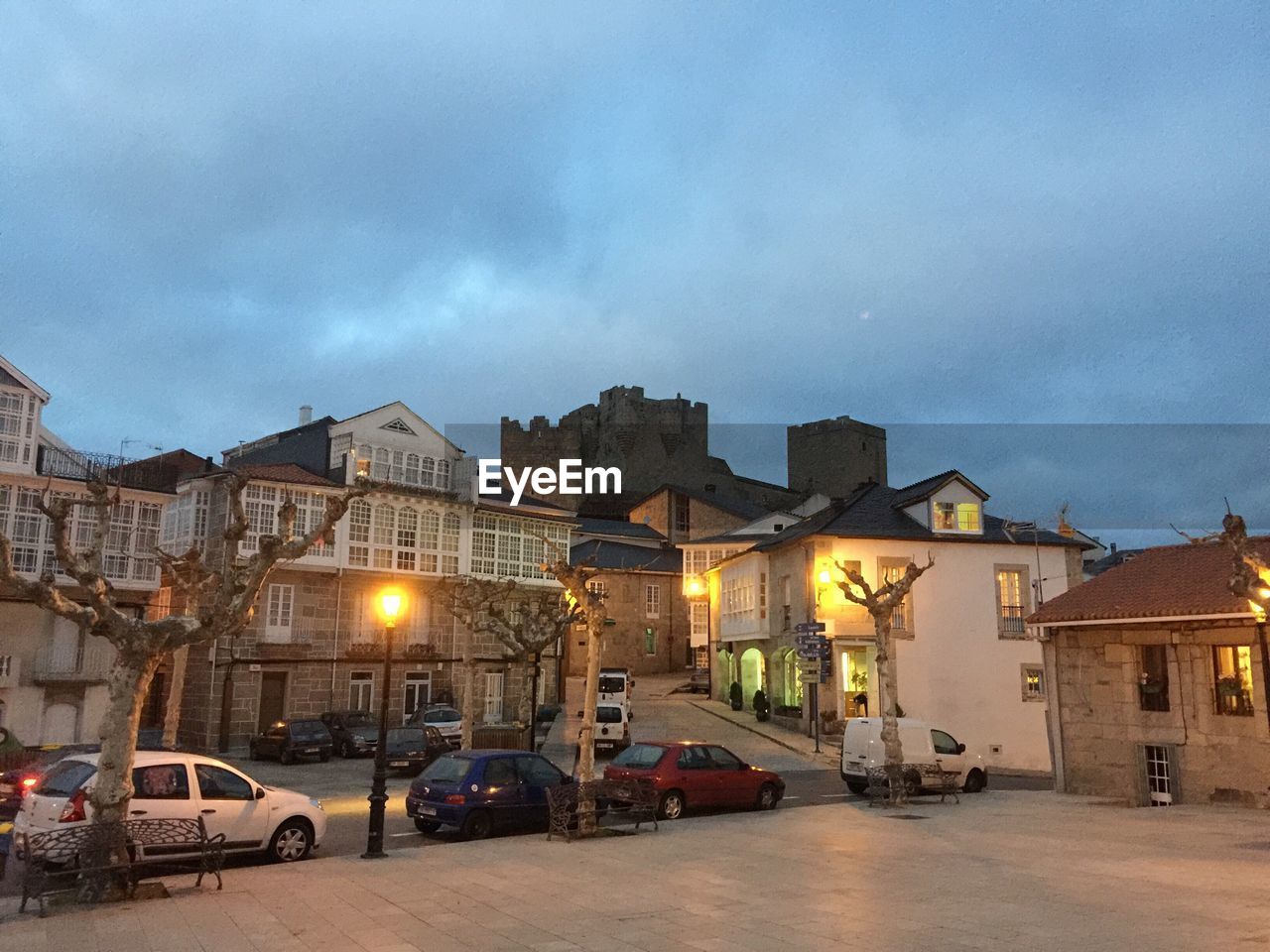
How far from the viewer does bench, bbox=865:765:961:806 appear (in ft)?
64.2

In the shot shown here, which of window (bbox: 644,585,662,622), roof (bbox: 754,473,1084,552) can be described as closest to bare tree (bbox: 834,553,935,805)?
roof (bbox: 754,473,1084,552)

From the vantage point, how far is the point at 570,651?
54.5 meters

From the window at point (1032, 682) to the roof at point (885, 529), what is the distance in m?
4.60

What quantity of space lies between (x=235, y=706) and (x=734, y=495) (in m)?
55.1

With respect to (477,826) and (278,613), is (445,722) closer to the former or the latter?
(278,613)

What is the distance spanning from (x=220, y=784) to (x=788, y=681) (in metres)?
26.7

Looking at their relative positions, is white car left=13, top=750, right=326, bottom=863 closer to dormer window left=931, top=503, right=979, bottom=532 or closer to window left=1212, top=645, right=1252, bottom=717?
window left=1212, top=645, right=1252, bottom=717

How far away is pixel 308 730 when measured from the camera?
1162 inches

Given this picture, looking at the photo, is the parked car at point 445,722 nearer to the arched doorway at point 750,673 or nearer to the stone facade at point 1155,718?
the arched doorway at point 750,673

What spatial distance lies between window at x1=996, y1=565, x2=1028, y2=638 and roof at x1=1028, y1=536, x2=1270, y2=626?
39.7ft

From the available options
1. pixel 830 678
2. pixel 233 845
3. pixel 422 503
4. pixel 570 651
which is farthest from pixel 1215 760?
pixel 570 651

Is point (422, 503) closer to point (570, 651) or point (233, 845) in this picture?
point (570, 651)

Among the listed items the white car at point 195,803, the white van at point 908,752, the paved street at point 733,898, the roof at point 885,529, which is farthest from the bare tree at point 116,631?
the roof at point 885,529

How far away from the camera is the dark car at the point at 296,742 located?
29019 mm
